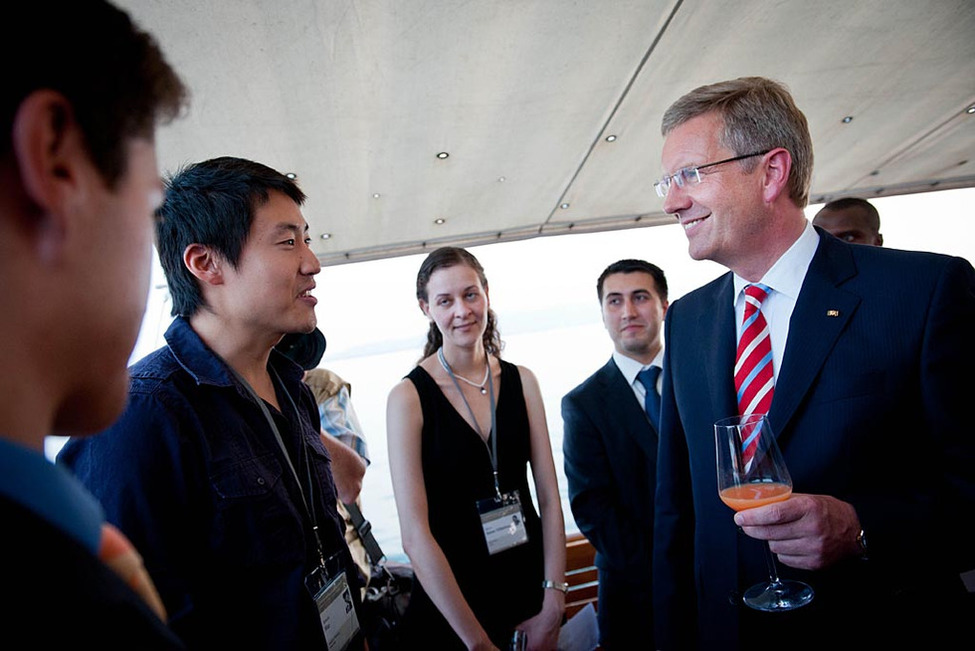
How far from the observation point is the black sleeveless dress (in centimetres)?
196

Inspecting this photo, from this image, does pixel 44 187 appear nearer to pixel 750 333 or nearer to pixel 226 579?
pixel 226 579

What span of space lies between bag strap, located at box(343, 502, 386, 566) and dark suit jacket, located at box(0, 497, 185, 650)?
2.26m

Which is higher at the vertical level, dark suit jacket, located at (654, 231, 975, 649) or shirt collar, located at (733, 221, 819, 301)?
shirt collar, located at (733, 221, 819, 301)

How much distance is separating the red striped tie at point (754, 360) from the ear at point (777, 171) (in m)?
0.26

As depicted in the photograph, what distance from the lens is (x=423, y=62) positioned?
3.33 metres

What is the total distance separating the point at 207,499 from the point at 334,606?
0.42 meters

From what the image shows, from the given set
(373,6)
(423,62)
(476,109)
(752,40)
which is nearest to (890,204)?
(752,40)

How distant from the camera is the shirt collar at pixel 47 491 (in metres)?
0.38

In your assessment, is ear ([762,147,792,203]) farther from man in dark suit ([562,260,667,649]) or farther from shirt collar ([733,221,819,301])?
man in dark suit ([562,260,667,649])

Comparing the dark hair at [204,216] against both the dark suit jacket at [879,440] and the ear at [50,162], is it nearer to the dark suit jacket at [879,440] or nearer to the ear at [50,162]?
the ear at [50,162]

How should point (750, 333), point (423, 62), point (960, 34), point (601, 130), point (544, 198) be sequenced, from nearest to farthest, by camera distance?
point (750, 333) → point (423, 62) → point (960, 34) → point (601, 130) → point (544, 198)

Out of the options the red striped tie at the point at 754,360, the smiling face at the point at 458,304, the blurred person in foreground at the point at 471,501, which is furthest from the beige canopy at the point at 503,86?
the red striped tie at the point at 754,360

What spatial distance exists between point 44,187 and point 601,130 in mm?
4505

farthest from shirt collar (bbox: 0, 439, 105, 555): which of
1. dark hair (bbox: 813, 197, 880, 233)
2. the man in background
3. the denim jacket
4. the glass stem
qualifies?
dark hair (bbox: 813, 197, 880, 233)
